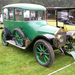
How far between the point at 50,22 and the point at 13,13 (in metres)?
3.79

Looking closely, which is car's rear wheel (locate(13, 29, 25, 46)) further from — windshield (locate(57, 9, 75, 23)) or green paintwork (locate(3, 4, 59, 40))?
windshield (locate(57, 9, 75, 23))

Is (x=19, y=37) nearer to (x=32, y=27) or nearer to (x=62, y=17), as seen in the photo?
(x=32, y=27)

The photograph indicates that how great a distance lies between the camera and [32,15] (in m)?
4.51

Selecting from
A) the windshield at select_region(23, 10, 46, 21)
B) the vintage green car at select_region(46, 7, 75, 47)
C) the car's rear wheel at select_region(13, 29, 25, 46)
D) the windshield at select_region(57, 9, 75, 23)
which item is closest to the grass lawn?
the car's rear wheel at select_region(13, 29, 25, 46)

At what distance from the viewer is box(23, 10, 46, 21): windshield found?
4.30m

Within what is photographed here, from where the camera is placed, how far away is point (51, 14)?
764 cm

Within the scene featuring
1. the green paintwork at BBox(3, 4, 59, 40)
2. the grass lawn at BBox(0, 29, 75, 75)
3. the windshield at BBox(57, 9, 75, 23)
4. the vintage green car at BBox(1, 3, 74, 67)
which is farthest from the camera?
the windshield at BBox(57, 9, 75, 23)

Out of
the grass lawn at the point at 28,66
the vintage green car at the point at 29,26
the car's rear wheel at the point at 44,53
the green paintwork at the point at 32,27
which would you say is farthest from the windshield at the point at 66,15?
the car's rear wheel at the point at 44,53

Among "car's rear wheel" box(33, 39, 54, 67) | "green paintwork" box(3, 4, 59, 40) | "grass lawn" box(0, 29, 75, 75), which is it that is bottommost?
"grass lawn" box(0, 29, 75, 75)

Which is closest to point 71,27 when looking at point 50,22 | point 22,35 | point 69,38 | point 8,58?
point 50,22

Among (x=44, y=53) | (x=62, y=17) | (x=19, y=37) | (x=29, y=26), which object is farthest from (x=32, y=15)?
(x=62, y=17)

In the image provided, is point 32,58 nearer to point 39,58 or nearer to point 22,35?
point 39,58

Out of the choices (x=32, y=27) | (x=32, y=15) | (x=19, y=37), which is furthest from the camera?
(x=32, y=15)

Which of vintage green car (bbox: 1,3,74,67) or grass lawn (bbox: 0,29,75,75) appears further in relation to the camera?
vintage green car (bbox: 1,3,74,67)
